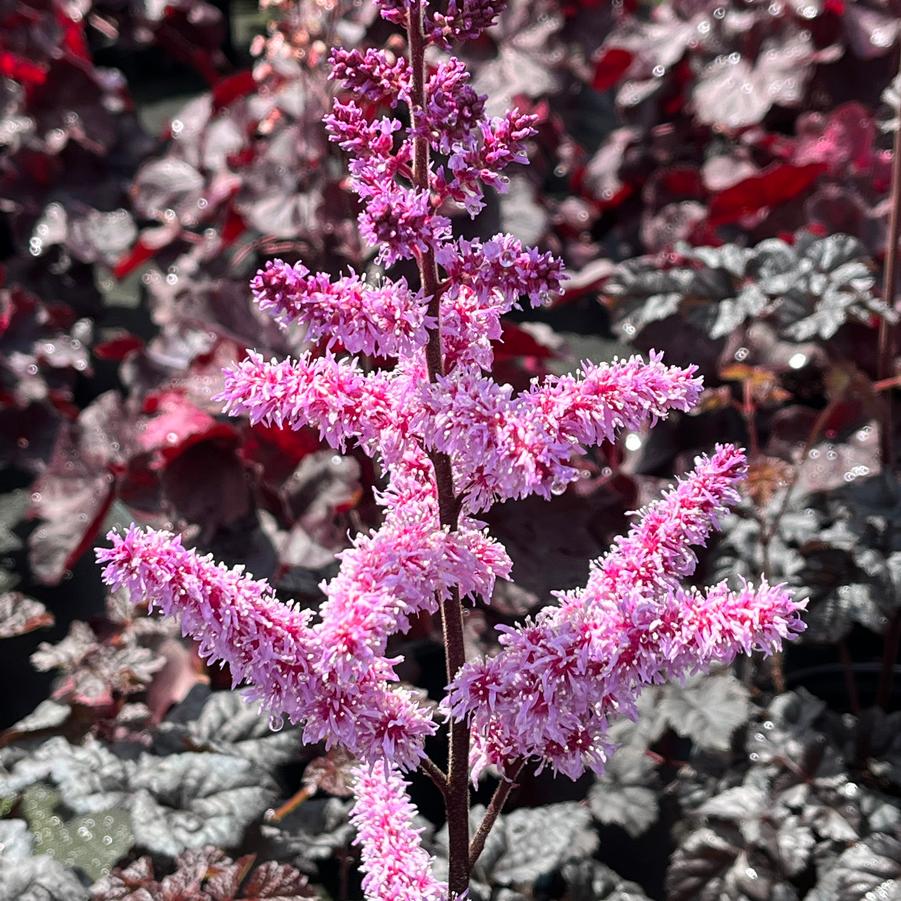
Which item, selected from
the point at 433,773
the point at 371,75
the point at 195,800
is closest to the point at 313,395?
the point at 371,75

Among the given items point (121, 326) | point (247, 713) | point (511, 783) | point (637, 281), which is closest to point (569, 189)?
point (121, 326)

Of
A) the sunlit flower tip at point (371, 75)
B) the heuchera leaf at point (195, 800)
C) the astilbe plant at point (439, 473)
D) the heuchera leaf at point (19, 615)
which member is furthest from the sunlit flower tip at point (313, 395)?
the heuchera leaf at point (19, 615)

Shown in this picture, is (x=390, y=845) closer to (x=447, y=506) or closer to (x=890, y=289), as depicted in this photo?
(x=447, y=506)

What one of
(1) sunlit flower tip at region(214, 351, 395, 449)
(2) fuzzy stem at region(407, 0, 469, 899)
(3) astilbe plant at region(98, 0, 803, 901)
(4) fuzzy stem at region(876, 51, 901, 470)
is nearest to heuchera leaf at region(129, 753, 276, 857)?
(2) fuzzy stem at region(407, 0, 469, 899)

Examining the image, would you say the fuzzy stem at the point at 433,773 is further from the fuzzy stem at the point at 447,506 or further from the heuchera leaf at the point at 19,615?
the heuchera leaf at the point at 19,615

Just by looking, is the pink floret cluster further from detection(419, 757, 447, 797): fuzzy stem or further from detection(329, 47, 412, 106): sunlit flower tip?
detection(329, 47, 412, 106): sunlit flower tip

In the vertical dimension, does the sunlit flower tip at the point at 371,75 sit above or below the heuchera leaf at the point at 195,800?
above
